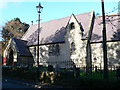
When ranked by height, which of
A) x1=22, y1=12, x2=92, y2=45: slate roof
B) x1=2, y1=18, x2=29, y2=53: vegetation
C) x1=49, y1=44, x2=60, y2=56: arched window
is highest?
x1=2, y1=18, x2=29, y2=53: vegetation

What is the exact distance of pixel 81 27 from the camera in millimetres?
32969

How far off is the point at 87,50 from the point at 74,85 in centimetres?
1763

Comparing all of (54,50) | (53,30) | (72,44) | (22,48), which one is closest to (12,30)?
(22,48)

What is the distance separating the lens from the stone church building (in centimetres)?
2962

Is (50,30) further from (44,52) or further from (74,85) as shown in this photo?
(74,85)

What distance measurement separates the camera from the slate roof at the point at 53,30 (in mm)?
34903

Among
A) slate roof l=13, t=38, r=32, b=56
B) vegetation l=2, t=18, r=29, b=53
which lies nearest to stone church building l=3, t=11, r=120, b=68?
slate roof l=13, t=38, r=32, b=56

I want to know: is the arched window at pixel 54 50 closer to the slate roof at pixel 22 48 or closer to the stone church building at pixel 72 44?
the stone church building at pixel 72 44

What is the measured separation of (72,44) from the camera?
3372 cm

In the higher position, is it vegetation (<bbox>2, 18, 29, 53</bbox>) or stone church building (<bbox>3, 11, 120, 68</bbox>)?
vegetation (<bbox>2, 18, 29, 53</bbox>)

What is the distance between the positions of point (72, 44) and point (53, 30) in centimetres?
666

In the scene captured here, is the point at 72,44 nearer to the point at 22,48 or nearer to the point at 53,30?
the point at 53,30

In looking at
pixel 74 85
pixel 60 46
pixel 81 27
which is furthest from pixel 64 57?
pixel 74 85

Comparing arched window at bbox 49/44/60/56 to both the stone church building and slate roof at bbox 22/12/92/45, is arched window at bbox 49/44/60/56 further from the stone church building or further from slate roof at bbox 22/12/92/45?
slate roof at bbox 22/12/92/45
